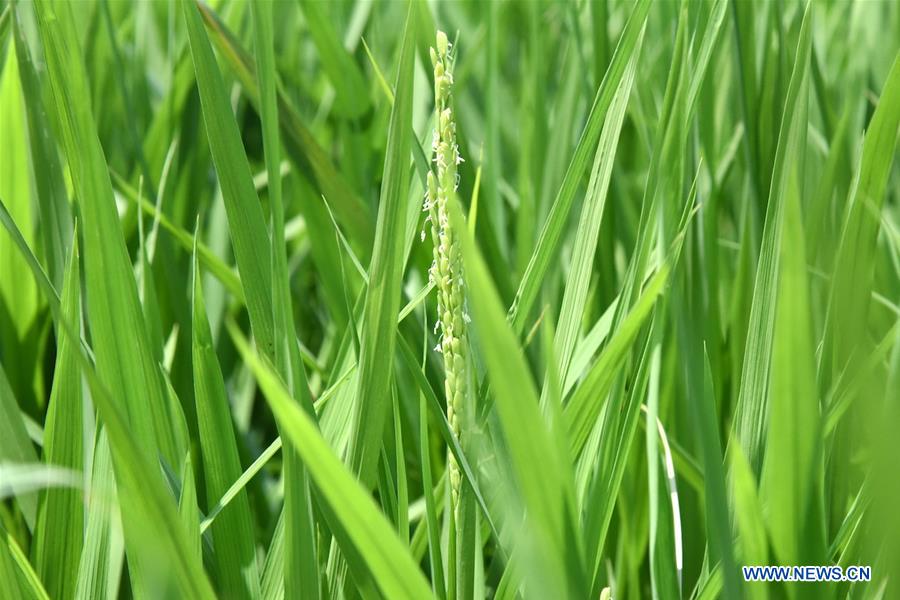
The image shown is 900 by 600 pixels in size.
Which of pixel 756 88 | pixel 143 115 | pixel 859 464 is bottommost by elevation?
pixel 859 464

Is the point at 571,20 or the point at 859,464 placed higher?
the point at 571,20

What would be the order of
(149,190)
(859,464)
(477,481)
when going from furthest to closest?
1. (149,190)
2. (859,464)
3. (477,481)

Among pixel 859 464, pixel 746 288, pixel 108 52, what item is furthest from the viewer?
pixel 108 52

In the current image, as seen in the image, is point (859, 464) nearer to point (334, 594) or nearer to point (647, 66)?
point (334, 594)

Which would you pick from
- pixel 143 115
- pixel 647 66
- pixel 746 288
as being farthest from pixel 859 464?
pixel 143 115

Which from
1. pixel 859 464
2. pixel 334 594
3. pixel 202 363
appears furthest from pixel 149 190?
pixel 859 464

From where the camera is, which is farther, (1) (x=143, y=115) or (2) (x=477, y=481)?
(1) (x=143, y=115)

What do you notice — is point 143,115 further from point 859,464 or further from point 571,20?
point 859,464
